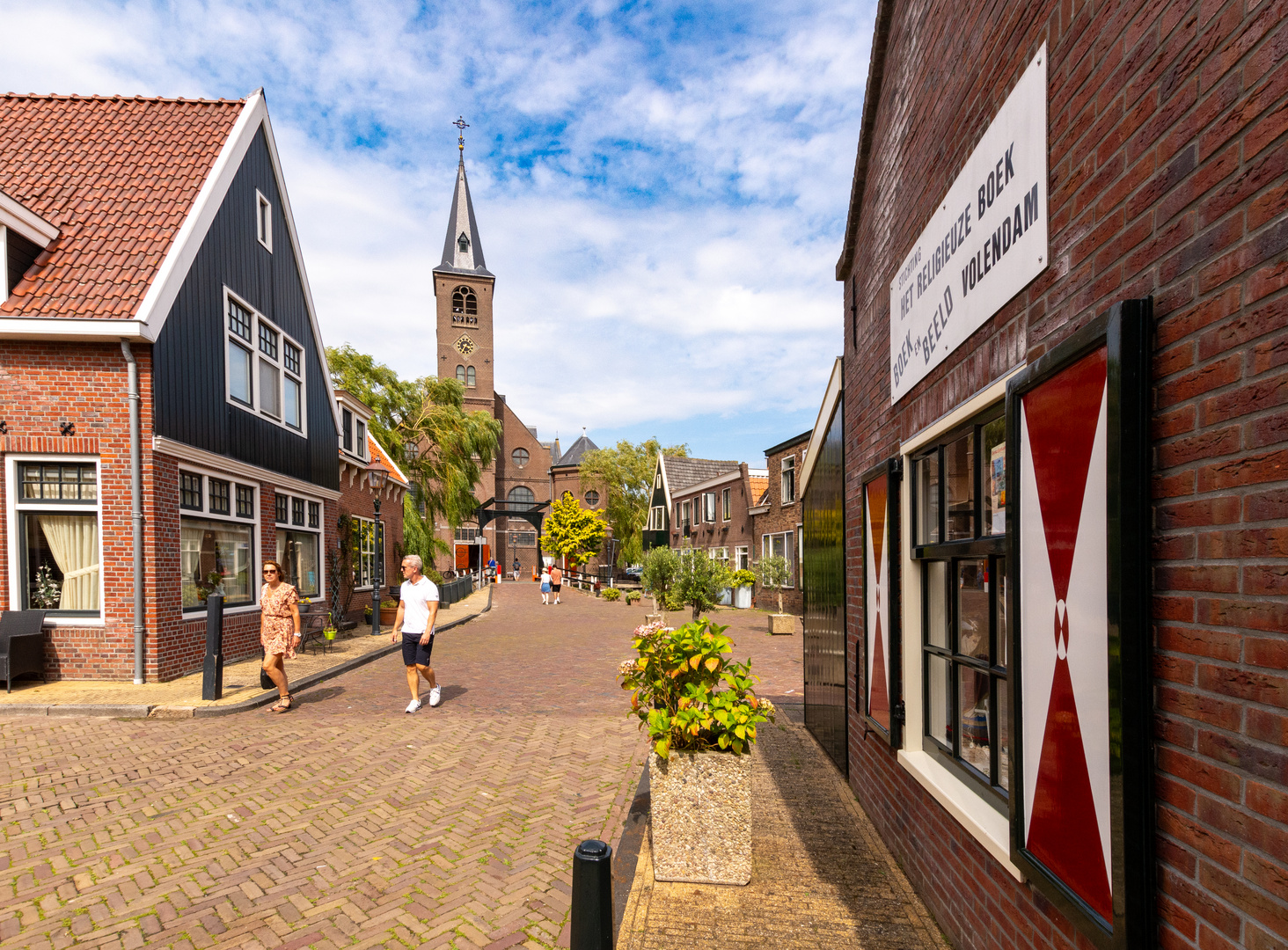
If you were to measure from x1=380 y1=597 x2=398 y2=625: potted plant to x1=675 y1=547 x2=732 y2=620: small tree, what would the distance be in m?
7.48

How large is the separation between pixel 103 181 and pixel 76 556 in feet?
19.5

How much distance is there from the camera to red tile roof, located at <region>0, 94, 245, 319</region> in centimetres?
950

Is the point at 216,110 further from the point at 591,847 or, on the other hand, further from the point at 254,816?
the point at 591,847

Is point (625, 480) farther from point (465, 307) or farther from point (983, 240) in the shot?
point (983, 240)

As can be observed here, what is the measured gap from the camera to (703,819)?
379 cm

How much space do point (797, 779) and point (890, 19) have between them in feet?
17.8

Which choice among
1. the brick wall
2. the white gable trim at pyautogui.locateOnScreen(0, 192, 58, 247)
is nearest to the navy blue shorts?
the brick wall

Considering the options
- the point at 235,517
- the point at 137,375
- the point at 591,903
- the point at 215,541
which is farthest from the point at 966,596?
the point at 235,517

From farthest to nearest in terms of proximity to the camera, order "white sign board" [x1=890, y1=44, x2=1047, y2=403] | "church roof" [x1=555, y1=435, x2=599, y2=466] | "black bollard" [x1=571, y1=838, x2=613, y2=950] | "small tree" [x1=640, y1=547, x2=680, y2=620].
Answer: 1. "church roof" [x1=555, y1=435, x2=599, y2=466]
2. "small tree" [x1=640, y1=547, x2=680, y2=620]
3. "white sign board" [x1=890, y1=44, x2=1047, y2=403]
4. "black bollard" [x1=571, y1=838, x2=613, y2=950]

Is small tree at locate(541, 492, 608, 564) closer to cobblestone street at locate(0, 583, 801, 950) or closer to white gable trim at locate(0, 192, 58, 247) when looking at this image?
white gable trim at locate(0, 192, 58, 247)

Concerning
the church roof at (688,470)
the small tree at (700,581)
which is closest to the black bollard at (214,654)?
the small tree at (700,581)

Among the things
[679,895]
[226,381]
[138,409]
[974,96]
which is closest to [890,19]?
[974,96]

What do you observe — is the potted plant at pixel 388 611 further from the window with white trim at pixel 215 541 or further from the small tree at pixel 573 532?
the small tree at pixel 573 532

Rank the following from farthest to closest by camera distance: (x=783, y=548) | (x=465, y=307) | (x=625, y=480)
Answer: (x=465, y=307) → (x=625, y=480) → (x=783, y=548)
